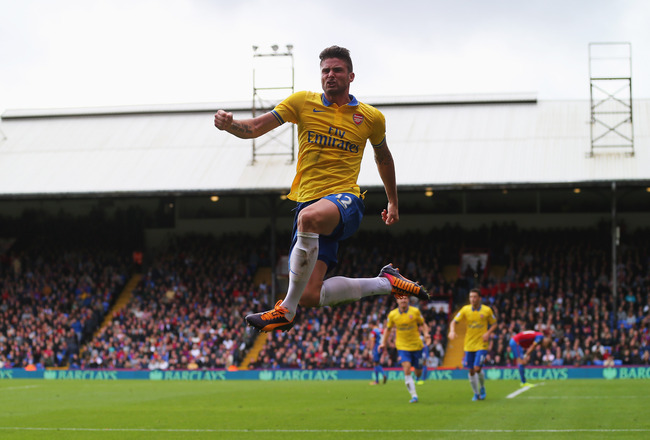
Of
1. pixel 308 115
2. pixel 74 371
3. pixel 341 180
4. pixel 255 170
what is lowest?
pixel 74 371

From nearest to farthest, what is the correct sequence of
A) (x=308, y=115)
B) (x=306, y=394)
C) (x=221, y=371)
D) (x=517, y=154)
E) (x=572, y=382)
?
1. (x=308, y=115)
2. (x=306, y=394)
3. (x=572, y=382)
4. (x=221, y=371)
5. (x=517, y=154)

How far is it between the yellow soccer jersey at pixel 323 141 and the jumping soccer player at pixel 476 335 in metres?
12.2

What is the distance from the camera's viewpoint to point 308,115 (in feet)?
24.4

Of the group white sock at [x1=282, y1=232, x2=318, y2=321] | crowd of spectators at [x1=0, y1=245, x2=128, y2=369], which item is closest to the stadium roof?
crowd of spectators at [x1=0, y1=245, x2=128, y2=369]

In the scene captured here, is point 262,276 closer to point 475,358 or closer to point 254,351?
point 254,351

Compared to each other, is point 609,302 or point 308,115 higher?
point 308,115

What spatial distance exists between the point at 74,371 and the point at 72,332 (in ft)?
8.13

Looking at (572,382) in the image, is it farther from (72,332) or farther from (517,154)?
(72,332)

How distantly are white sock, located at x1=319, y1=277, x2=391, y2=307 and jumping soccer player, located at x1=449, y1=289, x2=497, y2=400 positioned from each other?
11.5 metres

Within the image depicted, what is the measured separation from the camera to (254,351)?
35.2 meters

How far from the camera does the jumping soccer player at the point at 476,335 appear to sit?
19.2m

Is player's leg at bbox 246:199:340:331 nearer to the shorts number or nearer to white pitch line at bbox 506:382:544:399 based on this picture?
the shorts number

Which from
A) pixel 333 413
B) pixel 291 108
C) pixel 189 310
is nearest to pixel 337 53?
pixel 291 108

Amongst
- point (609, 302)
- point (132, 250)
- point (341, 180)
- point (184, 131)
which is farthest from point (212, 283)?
point (341, 180)
